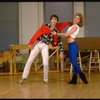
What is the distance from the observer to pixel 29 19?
1177 cm

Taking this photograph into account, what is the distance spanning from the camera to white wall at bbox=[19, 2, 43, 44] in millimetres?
11734

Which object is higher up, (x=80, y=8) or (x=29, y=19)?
(x=80, y=8)

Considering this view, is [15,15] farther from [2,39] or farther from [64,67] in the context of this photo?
[64,67]

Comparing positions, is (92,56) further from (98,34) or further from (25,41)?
(25,41)

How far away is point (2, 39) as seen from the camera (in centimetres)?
1199

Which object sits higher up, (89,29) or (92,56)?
(89,29)

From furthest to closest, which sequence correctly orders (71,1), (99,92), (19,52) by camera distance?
(71,1) < (19,52) < (99,92)

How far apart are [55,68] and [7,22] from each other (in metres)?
2.79

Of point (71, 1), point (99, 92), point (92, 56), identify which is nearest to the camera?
point (99, 92)

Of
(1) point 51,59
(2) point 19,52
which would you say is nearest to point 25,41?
(2) point 19,52

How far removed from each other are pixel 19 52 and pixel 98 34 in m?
2.87

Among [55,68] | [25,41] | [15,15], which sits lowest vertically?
[55,68]

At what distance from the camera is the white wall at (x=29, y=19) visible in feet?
38.5

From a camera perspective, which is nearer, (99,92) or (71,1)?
(99,92)
